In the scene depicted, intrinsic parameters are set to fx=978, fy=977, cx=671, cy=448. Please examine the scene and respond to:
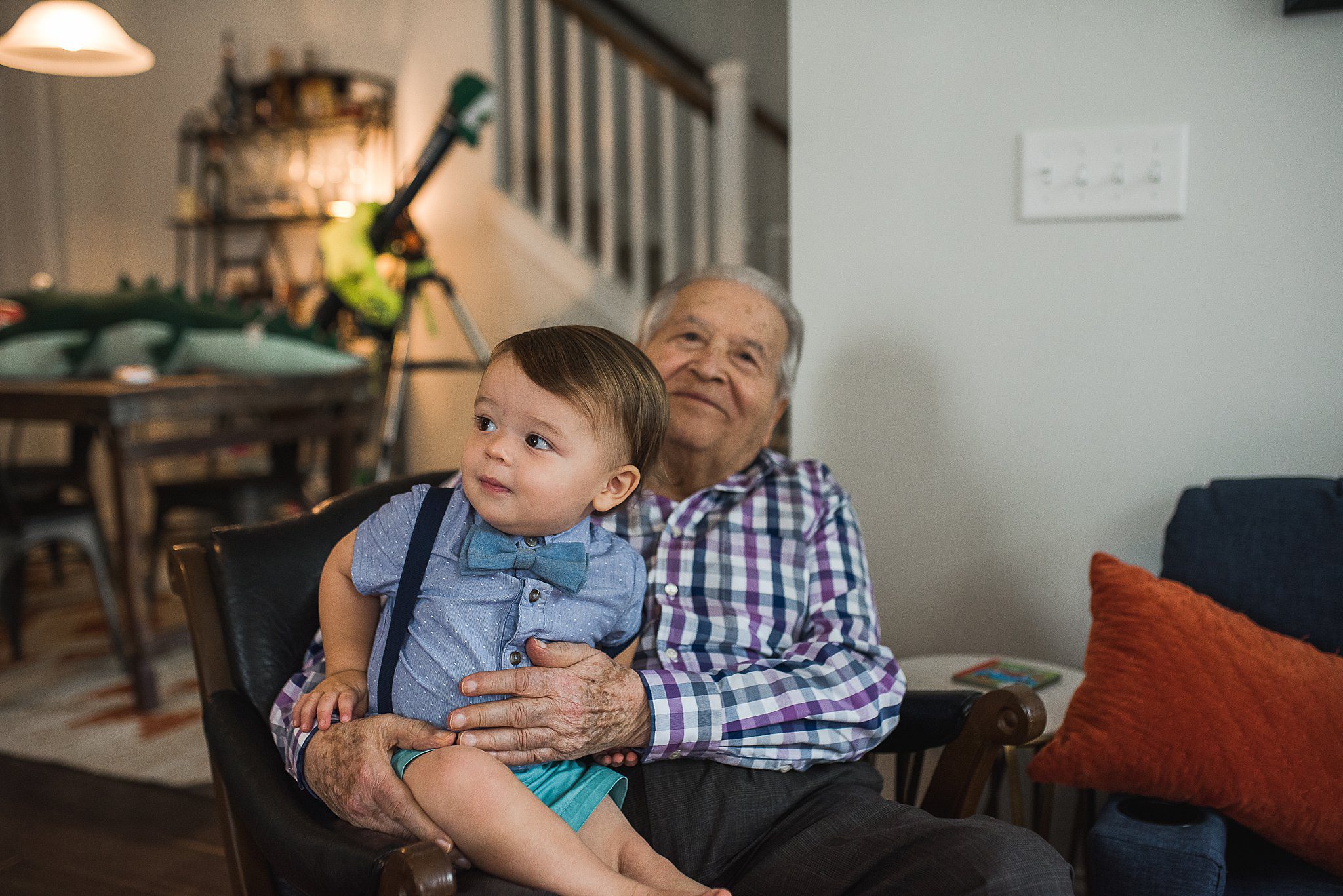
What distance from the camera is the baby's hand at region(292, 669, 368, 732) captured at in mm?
1008

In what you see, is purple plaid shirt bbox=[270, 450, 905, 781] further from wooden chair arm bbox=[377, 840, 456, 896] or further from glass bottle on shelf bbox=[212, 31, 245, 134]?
glass bottle on shelf bbox=[212, 31, 245, 134]

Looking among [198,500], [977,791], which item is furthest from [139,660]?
[977,791]

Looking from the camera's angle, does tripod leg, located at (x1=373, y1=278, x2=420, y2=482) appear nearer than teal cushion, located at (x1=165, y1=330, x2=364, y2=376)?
No

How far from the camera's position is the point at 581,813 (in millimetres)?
1002

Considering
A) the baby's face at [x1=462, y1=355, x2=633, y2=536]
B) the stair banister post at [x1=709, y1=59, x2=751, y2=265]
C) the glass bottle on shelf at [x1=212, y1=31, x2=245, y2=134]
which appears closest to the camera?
the baby's face at [x1=462, y1=355, x2=633, y2=536]

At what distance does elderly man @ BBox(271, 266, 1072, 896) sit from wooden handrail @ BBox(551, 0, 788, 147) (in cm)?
269

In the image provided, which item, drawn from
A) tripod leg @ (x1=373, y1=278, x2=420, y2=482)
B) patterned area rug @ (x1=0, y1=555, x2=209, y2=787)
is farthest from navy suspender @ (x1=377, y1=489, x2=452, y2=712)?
tripod leg @ (x1=373, y1=278, x2=420, y2=482)

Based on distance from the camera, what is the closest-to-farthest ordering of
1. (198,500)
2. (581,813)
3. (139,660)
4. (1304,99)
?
(581,813), (1304,99), (139,660), (198,500)

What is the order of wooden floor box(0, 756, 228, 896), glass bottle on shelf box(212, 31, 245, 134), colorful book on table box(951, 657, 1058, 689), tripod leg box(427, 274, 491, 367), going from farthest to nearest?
glass bottle on shelf box(212, 31, 245, 134), tripod leg box(427, 274, 491, 367), wooden floor box(0, 756, 228, 896), colorful book on table box(951, 657, 1058, 689)

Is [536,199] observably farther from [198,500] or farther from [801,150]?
[801,150]

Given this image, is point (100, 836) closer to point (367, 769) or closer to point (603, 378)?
point (367, 769)

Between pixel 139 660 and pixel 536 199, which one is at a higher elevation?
pixel 536 199

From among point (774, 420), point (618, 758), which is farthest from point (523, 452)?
point (774, 420)

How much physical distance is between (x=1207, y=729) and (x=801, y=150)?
1.14m
